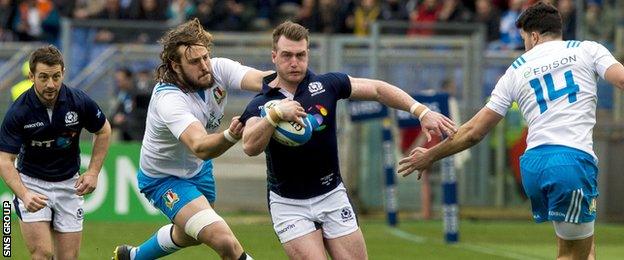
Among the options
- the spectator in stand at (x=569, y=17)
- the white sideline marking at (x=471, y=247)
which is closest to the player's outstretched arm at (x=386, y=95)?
the white sideline marking at (x=471, y=247)

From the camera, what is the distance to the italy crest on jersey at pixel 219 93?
11.1m

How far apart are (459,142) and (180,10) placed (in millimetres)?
15661

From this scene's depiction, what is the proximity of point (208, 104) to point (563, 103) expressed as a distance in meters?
2.73

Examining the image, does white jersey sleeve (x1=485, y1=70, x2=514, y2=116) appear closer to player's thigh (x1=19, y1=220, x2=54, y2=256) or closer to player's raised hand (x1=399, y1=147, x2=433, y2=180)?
player's raised hand (x1=399, y1=147, x2=433, y2=180)

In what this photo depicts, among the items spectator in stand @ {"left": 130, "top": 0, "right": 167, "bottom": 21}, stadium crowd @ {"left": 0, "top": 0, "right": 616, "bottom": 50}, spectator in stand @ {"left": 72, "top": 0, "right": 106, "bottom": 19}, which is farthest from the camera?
spectator in stand @ {"left": 72, "top": 0, "right": 106, "bottom": 19}

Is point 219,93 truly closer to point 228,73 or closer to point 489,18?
point 228,73

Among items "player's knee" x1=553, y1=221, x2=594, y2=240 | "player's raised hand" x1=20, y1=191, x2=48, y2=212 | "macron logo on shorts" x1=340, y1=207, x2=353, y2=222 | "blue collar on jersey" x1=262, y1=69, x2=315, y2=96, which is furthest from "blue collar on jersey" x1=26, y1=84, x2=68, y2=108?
"player's knee" x1=553, y1=221, x2=594, y2=240

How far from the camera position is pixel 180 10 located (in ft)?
84.0

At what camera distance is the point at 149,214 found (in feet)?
68.6

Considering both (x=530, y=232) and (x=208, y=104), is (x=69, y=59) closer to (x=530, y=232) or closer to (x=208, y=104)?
(x=530, y=232)

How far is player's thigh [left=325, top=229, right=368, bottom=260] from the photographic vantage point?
33.8ft

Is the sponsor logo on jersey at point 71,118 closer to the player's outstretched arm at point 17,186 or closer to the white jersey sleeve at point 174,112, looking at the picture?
the player's outstretched arm at point 17,186

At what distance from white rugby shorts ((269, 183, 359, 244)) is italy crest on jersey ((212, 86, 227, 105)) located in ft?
3.60

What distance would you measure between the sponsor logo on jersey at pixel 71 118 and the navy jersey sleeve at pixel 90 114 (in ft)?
0.29
